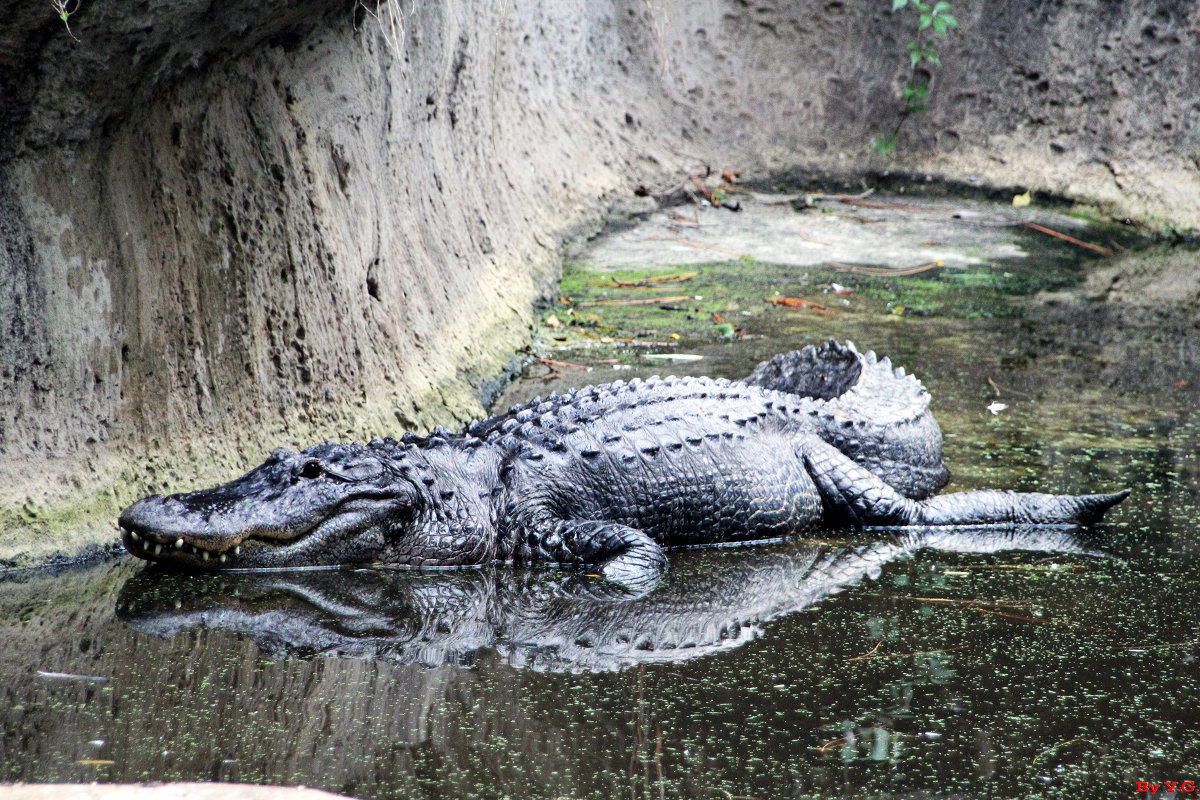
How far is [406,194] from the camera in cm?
508

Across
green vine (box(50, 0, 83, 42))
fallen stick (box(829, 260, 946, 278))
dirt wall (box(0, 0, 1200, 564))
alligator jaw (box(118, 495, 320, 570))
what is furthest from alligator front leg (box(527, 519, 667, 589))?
fallen stick (box(829, 260, 946, 278))

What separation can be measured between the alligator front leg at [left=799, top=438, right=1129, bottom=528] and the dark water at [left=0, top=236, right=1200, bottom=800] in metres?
0.11

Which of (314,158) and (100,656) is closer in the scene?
(100,656)

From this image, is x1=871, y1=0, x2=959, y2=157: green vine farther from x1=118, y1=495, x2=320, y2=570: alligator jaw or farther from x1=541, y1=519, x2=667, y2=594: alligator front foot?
x1=118, y1=495, x2=320, y2=570: alligator jaw

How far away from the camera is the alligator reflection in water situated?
2.87 meters

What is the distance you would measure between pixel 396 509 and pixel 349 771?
147 centimetres

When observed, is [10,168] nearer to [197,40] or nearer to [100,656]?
[197,40]

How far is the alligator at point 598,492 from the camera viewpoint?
3.42 m

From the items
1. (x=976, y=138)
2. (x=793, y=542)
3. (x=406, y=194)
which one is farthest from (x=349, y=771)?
(x=976, y=138)

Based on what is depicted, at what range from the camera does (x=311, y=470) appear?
3531 millimetres

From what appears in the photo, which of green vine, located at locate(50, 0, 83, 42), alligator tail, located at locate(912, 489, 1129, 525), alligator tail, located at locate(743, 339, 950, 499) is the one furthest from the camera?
alligator tail, located at locate(743, 339, 950, 499)

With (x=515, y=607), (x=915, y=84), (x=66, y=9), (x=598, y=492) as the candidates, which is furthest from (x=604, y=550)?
(x=915, y=84)

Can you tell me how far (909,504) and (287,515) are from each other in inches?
88.6

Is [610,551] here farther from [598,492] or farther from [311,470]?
[311,470]
